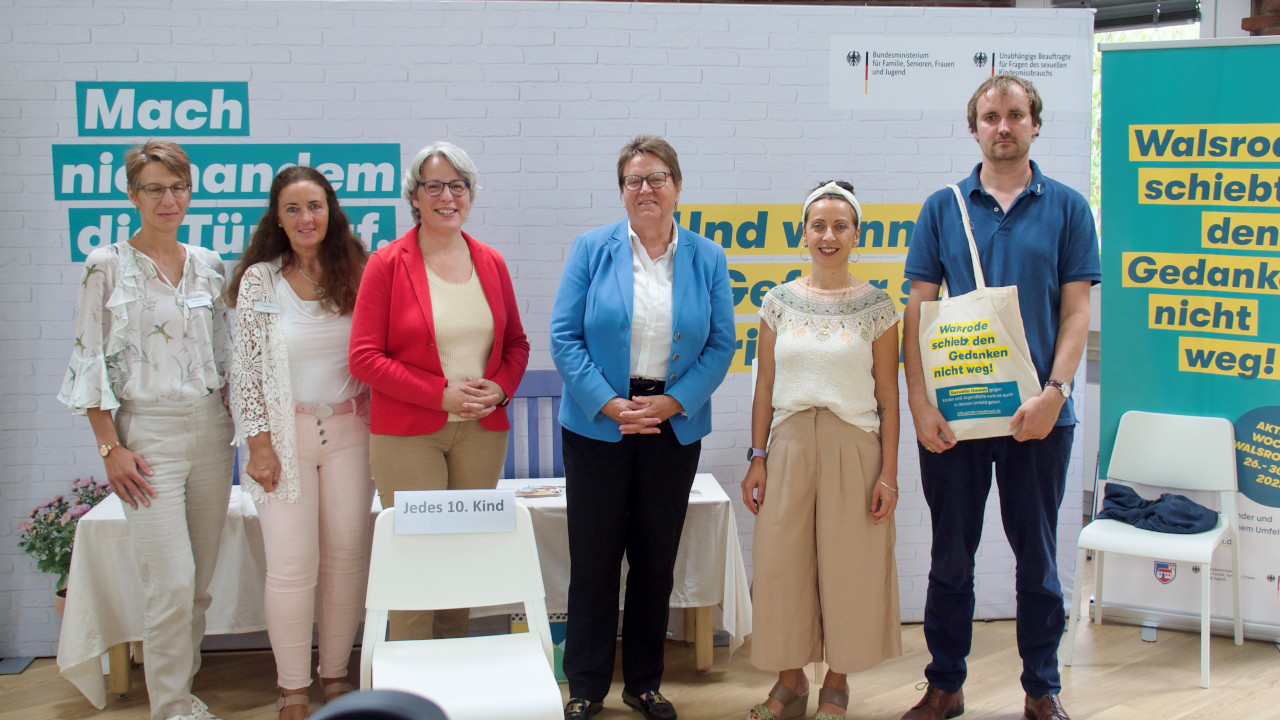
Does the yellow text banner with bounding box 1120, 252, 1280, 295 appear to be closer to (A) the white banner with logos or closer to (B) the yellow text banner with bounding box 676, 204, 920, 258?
(A) the white banner with logos

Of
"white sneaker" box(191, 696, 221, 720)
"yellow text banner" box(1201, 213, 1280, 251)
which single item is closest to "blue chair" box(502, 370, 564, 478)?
"white sneaker" box(191, 696, 221, 720)

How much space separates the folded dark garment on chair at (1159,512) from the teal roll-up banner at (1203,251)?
0.31 meters

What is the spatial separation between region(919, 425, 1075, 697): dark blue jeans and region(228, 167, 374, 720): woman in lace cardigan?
1732mm

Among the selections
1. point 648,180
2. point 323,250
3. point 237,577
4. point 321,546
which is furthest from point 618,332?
point 237,577

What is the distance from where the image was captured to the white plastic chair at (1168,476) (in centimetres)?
319

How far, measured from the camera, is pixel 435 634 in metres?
2.86

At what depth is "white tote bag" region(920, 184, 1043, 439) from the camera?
2.49 m

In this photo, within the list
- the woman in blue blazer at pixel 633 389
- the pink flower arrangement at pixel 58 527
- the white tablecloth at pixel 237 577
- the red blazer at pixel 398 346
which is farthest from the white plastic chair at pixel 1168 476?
the pink flower arrangement at pixel 58 527

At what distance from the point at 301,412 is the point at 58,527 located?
1.25m

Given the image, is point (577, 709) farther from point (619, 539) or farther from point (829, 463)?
point (829, 463)

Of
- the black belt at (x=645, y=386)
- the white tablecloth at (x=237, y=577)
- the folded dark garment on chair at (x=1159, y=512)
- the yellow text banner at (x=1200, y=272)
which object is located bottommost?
the white tablecloth at (x=237, y=577)

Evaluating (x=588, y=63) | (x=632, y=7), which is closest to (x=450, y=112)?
(x=588, y=63)

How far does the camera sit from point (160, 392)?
103 inches

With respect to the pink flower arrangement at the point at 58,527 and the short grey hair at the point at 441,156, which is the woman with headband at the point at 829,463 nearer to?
the short grey hair at the point at 441,156
